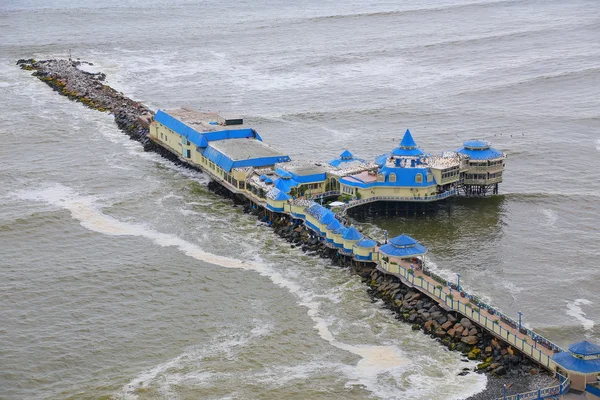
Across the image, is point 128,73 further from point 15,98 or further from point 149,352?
point 149,352

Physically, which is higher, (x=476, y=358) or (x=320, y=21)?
(x=320, y=21)

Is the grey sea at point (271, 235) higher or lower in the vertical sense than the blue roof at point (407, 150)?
lower

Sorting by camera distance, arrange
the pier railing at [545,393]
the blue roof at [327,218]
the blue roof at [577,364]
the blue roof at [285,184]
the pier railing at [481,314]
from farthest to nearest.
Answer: the blue roof at [285,184] → the blue roof at [327,218] → the pier railing at [481,314] → the pier railing at [545,393] → the blue roof at [577,364]

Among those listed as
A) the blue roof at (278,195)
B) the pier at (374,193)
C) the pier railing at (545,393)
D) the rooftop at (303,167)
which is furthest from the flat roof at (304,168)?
the pier railing at (545,393)

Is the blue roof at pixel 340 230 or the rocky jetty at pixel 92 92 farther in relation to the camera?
the rocky jetty at pixel 92 92

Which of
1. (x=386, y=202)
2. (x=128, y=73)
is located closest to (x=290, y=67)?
(x=128, y=73)

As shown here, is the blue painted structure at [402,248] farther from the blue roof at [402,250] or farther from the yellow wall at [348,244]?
the yellow wall at [348,244]
